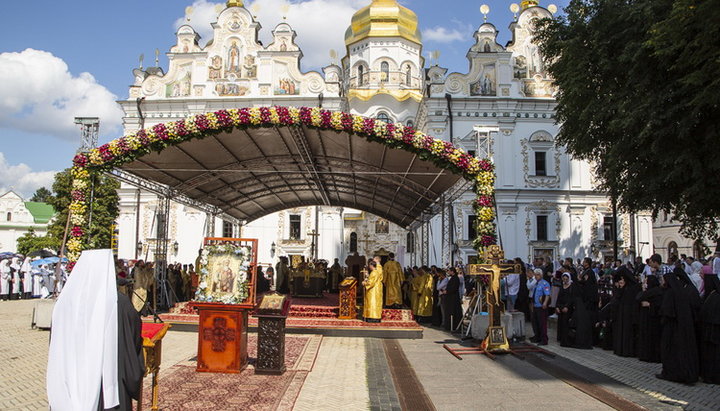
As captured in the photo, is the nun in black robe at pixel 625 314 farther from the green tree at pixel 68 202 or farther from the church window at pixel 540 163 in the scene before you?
the green tree at pixel 68 202

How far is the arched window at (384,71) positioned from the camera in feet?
139

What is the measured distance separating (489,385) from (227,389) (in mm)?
3945

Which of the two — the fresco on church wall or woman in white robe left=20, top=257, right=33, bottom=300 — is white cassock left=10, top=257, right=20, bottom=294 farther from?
the fresco on church wall

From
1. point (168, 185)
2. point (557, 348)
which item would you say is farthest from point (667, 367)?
point (168, 185)

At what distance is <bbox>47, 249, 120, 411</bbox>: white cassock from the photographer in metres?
4.54

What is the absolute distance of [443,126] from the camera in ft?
→ 115

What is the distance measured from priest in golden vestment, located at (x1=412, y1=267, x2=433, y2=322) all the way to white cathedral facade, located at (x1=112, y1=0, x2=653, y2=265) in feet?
50.4

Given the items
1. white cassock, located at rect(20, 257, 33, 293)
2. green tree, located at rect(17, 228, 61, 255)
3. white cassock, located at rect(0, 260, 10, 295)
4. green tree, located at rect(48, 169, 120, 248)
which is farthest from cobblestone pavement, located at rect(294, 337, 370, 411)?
green tree, located at rect(17, 228, 61, 255)

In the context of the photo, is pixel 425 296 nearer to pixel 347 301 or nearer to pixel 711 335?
pixel 347 301

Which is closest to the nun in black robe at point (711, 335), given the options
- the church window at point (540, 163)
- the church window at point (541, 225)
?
the church window at point (541, 225)

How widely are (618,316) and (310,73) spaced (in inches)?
1127

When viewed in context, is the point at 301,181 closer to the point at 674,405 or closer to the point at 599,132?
the point at 599,132

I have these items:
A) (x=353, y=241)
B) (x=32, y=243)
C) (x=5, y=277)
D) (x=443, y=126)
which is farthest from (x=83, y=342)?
(x=32, y=243)

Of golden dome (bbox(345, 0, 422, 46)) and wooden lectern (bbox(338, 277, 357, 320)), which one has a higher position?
golden dome (bbox(345, 0, 422, 46))
